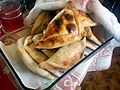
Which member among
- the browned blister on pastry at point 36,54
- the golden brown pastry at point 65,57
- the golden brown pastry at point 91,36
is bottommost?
the golden brown pastry at point 91,36

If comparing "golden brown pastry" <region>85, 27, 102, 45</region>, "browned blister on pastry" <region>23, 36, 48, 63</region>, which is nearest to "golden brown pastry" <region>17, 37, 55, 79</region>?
"browned blister on pastry" <region>23, 36, 48, 63</region>

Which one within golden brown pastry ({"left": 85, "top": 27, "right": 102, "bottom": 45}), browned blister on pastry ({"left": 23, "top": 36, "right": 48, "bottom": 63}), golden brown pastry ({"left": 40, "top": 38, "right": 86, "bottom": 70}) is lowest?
golden brown pastry ({"left": 85, "top": 27, "right": 102, "bottom": 45})

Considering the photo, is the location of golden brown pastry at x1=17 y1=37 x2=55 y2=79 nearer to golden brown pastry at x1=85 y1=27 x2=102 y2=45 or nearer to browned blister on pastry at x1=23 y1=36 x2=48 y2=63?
browned blister on pastry at x1=23 y1=36 x2=48 y2=63

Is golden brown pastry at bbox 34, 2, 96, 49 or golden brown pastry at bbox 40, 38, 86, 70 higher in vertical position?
golden brown pastry at bbox 34, 2, 96, 49

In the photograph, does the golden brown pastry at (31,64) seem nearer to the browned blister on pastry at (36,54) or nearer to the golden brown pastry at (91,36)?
the browned blister on pastry at (36,54)

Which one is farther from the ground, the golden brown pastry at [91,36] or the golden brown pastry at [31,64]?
the golden brown pastry at [31,64]

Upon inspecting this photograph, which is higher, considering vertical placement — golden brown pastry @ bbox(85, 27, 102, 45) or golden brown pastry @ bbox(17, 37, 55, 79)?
golden brown pastry @ bbox(17, 37, 55, 79)

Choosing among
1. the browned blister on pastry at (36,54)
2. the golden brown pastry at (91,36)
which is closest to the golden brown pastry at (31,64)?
the browned blister on pastry at (36,54)

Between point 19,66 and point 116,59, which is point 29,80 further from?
point 116,59

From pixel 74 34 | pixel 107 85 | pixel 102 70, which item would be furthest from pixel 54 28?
pixel 107 85

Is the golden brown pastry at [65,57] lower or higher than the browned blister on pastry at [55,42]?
lower

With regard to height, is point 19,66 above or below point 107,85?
above
